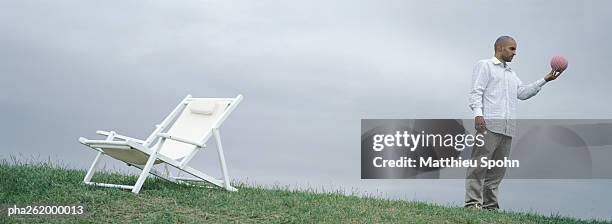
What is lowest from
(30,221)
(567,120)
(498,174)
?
(30,221)

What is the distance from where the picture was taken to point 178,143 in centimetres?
920

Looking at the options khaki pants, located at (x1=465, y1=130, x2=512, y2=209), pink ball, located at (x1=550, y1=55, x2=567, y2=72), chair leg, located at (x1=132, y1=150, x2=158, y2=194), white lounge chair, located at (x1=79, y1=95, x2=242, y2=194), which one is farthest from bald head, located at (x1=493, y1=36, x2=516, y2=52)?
chair leg, located at (x1=132, y1=150, x2=158, y2=194)

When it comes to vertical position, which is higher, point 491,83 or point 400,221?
point 491,83

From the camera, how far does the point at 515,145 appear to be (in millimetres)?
9617

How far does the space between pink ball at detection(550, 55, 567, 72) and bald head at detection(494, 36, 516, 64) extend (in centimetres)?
45

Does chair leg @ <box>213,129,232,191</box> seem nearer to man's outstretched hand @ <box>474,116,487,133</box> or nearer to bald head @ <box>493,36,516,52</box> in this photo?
man's outstretched hand @ <box>474,116,487,133</box>

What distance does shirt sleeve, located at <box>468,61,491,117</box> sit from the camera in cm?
915

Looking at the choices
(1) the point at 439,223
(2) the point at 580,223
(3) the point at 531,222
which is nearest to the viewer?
(1) the point at 439,223

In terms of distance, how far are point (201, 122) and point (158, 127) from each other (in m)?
0.55

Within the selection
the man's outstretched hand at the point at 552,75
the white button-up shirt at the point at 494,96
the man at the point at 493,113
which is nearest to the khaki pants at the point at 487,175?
the man at the point at 493,113

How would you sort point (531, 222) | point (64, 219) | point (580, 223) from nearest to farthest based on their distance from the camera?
point (64, 219)
point (531, 222)
point (580, 223)

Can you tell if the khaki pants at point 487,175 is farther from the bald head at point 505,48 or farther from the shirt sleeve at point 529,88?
the bald head at point 505,48

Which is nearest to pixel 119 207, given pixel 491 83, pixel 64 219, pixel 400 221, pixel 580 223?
pixel 64 219

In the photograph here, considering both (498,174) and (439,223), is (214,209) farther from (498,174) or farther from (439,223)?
(498,174)
